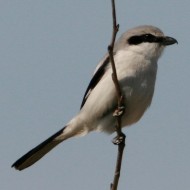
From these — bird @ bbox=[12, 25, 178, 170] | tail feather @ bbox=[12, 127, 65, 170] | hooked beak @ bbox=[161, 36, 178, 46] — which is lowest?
tail feather @ bbox=[12, 127, 65, 170]

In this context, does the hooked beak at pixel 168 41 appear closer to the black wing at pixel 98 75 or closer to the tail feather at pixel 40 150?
the black wing at pixel 98 75

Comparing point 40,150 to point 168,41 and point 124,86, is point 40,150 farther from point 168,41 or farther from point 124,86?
point 168,41

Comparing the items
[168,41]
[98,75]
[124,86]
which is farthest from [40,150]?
[168,41]

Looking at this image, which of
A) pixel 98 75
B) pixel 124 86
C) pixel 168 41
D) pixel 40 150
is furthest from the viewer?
pixel 40 150

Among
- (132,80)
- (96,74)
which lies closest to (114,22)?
(132,80)

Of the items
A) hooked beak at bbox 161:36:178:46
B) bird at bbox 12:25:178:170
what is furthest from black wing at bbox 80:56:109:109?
hooked beak at bbox 161:36:178:46

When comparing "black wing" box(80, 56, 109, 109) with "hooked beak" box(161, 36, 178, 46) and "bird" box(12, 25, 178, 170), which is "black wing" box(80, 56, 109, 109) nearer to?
"bird" box(12, 25, 178, 170)

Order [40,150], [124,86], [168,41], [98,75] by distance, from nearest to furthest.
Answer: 1. [124,86]
2. [98,75]
3. [168,41]
4. [40,150]

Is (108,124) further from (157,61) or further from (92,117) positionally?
(157,61)

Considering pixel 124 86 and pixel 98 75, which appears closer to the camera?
pixel 124 86
